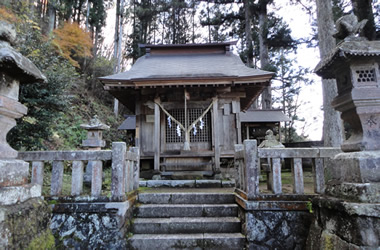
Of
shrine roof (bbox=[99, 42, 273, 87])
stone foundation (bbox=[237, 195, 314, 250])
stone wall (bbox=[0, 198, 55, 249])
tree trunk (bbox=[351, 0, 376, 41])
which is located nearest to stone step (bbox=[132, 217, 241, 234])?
stone foundation (bbox=[237, 195, 314, 250])

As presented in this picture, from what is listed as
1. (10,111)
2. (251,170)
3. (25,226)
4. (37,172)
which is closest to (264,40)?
(251,170)

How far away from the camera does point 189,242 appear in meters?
3.74

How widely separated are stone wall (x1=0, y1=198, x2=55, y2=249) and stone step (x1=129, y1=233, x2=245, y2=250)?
4.62 ft

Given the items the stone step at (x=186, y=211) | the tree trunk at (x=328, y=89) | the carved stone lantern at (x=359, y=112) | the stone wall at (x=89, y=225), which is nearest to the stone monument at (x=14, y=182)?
the stone wall at (x=89, y=225)

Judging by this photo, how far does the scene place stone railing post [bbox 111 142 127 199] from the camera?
3.79m

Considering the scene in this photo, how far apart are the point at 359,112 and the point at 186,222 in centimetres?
329

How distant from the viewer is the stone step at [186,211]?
4.39 meters

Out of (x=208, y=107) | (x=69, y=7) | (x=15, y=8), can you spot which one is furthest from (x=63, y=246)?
(x=69, y=7)

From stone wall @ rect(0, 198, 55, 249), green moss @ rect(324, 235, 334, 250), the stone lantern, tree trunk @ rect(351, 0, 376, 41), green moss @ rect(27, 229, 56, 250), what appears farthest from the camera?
tree trunk @ rect(351, 0, 376, 41)

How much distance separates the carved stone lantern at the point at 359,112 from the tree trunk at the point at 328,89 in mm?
4563

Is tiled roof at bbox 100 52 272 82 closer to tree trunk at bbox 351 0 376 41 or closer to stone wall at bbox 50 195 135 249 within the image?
stone wall at bbox 50 195 135 249

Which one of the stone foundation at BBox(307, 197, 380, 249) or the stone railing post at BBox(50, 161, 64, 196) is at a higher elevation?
the stone railing post at BBox(50, 161, 64, 196)

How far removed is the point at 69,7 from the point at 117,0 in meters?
5.27

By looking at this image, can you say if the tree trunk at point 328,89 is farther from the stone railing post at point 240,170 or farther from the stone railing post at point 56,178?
the stone railing post at point 56,178
